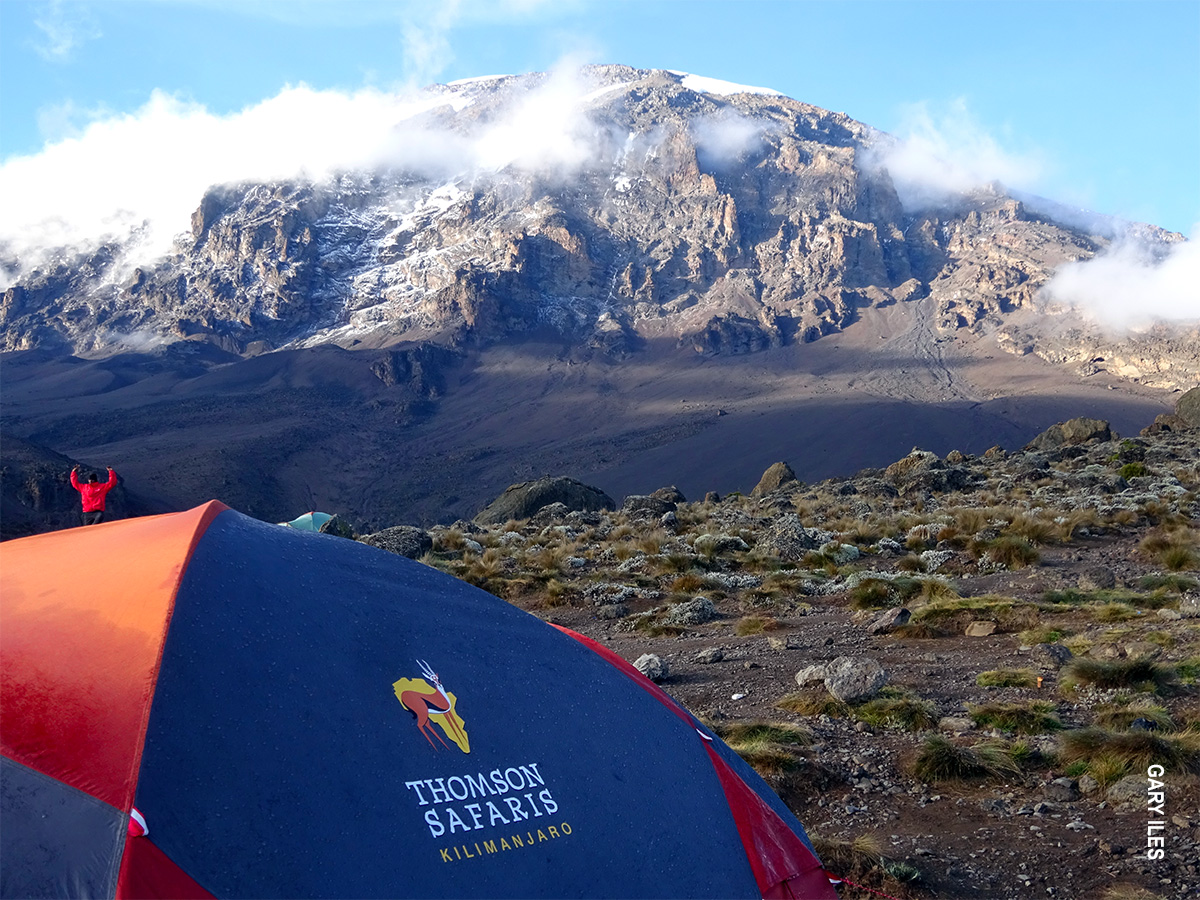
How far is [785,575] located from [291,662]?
42.9 feet

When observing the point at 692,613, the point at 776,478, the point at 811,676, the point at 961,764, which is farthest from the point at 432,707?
the point at 776,478

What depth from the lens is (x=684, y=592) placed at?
51.0 feet

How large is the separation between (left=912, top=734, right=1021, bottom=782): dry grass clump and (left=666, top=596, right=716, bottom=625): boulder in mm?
6477

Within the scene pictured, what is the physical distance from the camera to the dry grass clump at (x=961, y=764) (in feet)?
21.9

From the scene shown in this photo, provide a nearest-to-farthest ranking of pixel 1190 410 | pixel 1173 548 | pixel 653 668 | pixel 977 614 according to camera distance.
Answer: pixel 653 668
pixel 977 614
pixel 1173 548
pixel 1190 410

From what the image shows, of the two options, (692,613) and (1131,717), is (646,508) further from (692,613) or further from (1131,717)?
(1131,717)

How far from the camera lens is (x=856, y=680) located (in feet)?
28.1

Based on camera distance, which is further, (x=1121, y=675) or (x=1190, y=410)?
(x=1190, y=410)

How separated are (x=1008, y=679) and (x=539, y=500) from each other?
28.4 meters

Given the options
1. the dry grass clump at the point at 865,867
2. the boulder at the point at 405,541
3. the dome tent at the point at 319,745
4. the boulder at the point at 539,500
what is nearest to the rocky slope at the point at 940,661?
the dry grass clump at the point at 865,867

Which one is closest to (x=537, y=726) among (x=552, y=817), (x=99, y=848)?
(x=552, y=817)

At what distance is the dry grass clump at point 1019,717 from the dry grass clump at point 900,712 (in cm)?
39

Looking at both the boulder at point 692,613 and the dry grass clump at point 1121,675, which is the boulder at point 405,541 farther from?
the dry grass clump at point 1121,675

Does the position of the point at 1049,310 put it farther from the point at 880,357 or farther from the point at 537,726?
the point at 537,726
